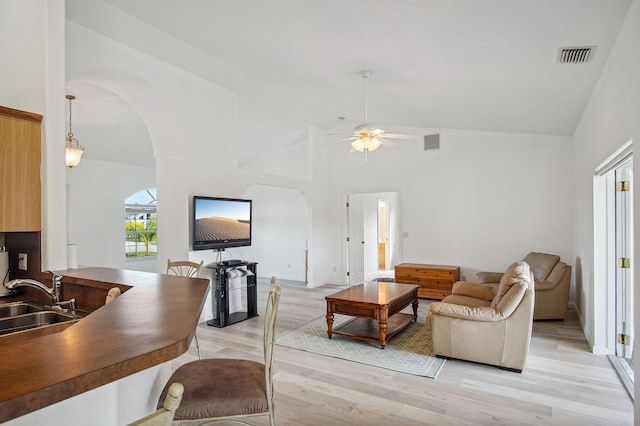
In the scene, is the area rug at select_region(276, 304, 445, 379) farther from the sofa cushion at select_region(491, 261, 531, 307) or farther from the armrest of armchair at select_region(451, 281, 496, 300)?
the sofa cushion at select_region(491, 261, 531, 307)

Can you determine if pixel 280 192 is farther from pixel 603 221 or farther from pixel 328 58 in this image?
pixel 603 221

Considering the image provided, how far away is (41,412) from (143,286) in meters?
1.26

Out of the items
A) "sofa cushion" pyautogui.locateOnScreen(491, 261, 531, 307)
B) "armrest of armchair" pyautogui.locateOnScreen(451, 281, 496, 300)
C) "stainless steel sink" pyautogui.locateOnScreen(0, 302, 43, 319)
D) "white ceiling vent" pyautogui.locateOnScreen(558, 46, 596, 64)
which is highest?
"white ceiling vent" pyautogui.locateOnScreen(558, 46, 596, 64)

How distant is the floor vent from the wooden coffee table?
3.13 m

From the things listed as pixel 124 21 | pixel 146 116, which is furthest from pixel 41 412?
pixel 146 116

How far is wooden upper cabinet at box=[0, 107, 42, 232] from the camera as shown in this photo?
203 centimetres

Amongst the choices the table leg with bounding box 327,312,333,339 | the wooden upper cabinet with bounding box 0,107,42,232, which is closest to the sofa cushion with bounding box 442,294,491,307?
the table leg with bounding box 327,312,333,339

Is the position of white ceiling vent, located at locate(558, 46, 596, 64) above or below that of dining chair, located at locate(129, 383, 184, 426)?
above

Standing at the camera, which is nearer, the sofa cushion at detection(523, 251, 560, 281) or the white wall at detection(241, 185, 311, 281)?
the sofa cushion at detection(523, 251, 560, 281)

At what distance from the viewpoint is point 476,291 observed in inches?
190

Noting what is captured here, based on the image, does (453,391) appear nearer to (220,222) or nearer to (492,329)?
(492,329)

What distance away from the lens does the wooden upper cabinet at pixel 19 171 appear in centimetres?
203

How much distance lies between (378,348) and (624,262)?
2574 millimetres

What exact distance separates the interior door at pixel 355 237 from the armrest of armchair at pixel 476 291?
3.29m
